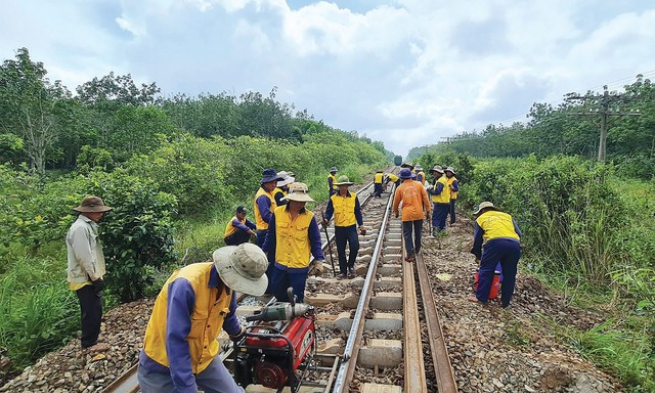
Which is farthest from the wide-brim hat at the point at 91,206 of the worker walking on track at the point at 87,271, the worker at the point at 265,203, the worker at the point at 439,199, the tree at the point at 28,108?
the tree at the point at 28,108

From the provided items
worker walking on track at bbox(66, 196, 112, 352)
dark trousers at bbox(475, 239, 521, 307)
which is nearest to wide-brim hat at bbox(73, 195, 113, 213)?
worker walking on track at bbox(66, 196, 112, 352)

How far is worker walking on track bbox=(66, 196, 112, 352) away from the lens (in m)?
3.89

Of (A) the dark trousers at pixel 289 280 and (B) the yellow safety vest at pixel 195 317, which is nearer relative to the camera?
(B) the yellow safety vest at pixel 195 317

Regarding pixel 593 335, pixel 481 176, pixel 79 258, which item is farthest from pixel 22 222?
pixel 481 176

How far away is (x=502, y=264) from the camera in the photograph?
5.02 metres

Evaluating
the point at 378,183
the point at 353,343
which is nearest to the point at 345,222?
the point at 353,343

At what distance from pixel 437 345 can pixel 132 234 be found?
4.13 metres

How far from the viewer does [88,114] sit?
1467 inches

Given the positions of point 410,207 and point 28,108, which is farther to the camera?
point 28,108

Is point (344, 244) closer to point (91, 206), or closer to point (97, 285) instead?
point (97, 285)

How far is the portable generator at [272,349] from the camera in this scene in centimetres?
Answer: 271

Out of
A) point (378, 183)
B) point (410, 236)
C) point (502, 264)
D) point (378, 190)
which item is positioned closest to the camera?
point (502, 264)

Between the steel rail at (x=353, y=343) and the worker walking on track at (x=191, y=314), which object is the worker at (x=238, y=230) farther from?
the worker walking on track at (x=191, y=314)

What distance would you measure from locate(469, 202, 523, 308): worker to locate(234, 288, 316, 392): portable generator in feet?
10.1
